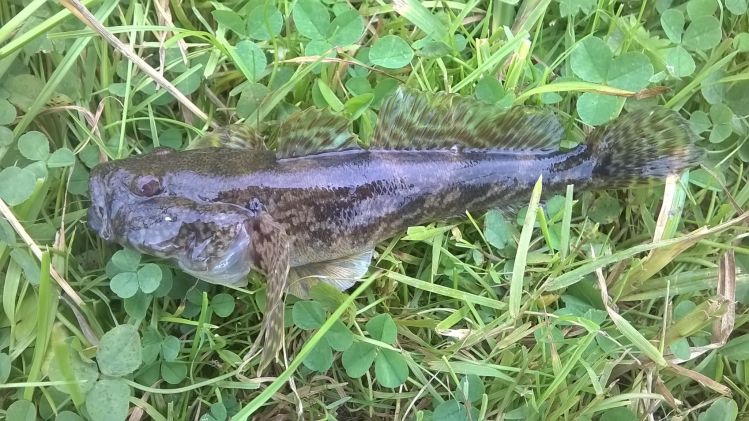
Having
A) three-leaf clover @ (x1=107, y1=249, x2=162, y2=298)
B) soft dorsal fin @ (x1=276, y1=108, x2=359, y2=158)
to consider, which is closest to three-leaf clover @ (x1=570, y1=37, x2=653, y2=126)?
soft dorsal fin @ (x1=276, y1=108, x2=359, y2=158)

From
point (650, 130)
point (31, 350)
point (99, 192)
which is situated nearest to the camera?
point (99, 192)

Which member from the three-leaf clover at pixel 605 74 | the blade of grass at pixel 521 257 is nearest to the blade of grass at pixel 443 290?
the blade of grass at pixel 521 257

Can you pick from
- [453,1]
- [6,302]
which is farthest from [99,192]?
[453,1]

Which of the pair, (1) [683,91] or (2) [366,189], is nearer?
(2) [366,189]

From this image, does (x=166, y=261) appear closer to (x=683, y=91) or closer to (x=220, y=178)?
(x=220, y=178)

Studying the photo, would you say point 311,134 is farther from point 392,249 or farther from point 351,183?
point 392,249

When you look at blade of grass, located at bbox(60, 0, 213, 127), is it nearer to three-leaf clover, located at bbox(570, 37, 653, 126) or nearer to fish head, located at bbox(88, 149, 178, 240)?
A: fish head, located at bbox(88, 149, 178, 240)

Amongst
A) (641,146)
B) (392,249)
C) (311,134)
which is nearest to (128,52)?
(311,134)
